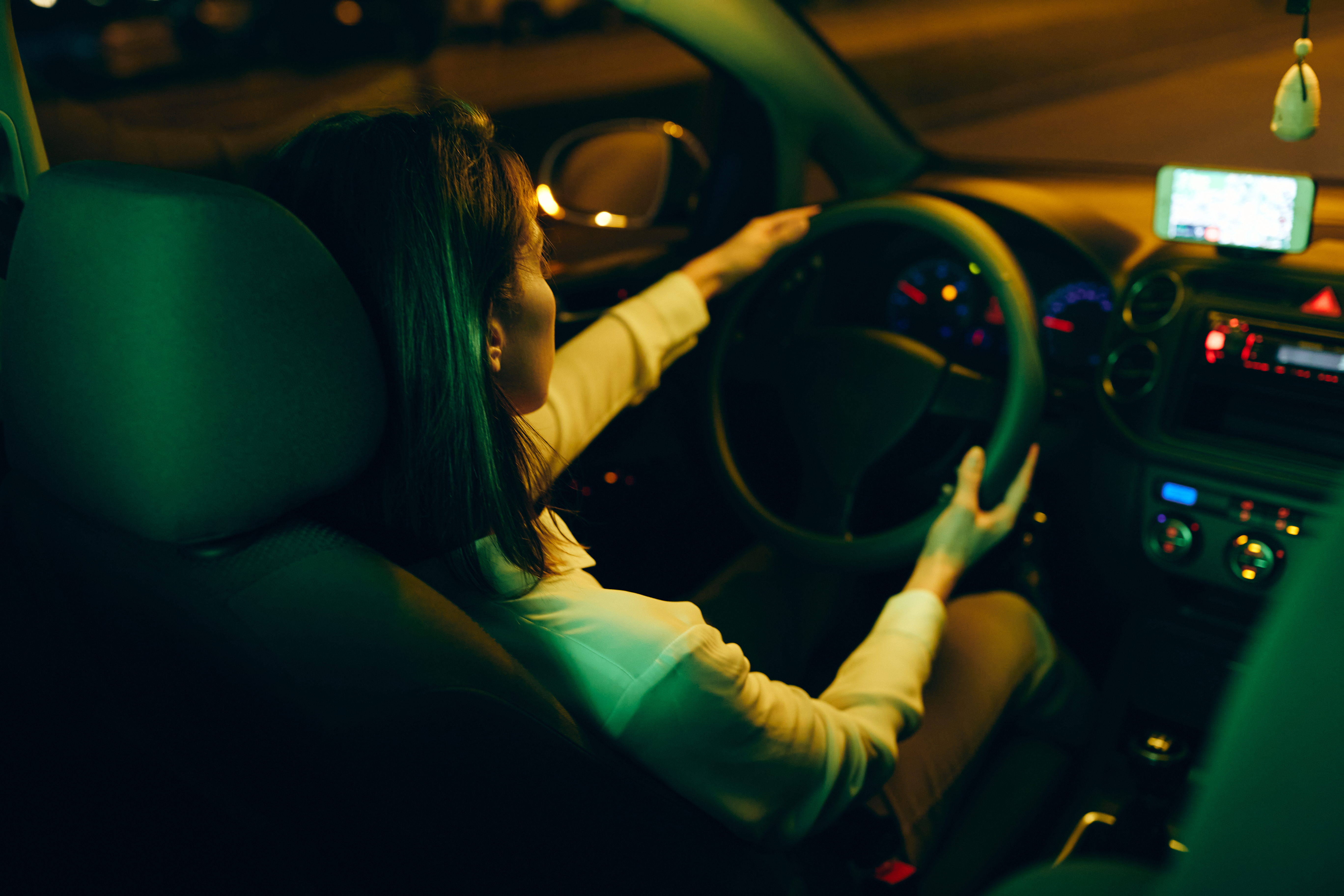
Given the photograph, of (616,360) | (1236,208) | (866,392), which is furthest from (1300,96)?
(616,360)

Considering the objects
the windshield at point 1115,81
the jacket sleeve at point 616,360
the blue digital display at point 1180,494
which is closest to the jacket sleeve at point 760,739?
the jacket sleeve at point 616,360

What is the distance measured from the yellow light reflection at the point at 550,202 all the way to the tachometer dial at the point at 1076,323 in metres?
1.03

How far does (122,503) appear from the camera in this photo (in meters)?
0.80

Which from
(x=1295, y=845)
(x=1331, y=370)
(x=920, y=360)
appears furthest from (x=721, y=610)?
(x=1295, y=845)

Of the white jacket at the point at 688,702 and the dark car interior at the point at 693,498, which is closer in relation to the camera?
the dark car interior at the point at 693,498

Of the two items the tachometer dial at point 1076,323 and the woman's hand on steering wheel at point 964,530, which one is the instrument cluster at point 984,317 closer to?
the tachometer dial at point 1076,323

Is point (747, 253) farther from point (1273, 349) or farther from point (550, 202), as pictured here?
point (1273, 349)

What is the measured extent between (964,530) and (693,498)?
0.73 metres

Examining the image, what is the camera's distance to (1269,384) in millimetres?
1706

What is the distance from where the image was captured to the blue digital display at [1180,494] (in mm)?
1843

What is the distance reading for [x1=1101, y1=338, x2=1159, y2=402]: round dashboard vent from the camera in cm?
182

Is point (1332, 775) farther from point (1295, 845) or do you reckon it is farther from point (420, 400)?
point (420, 400)

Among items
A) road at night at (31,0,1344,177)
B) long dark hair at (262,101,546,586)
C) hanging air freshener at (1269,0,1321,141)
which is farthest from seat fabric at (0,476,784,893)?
hanging air freshener at (1269,0,1321,141)

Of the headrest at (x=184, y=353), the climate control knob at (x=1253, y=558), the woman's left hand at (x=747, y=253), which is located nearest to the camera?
the headrest at (x=184, y=353)
